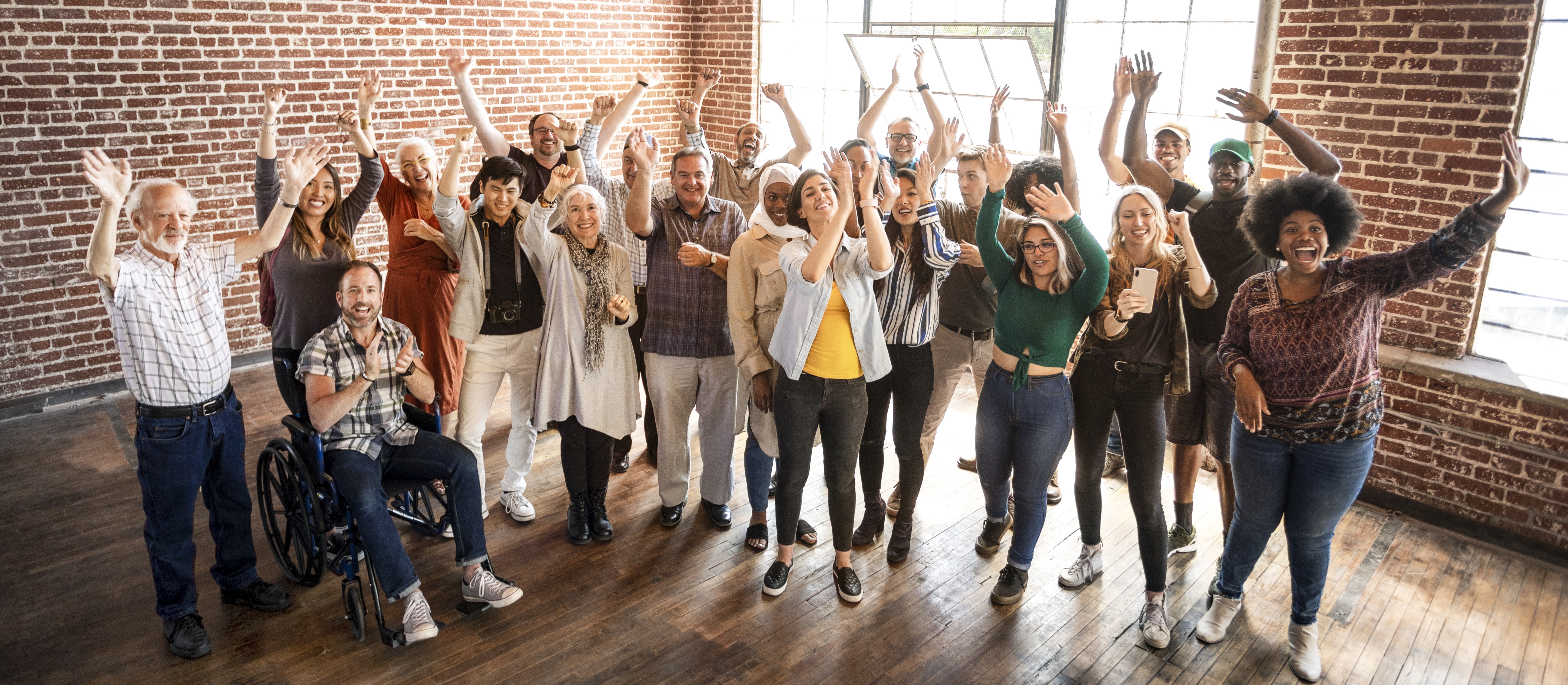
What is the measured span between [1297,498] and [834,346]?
1.58 meters

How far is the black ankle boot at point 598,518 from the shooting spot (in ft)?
13.6

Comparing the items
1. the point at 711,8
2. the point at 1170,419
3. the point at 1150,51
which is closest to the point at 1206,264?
the point at 1170,419

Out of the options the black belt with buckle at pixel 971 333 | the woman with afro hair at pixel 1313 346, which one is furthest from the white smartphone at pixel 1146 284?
the black belt with buckle at pixel 971 333

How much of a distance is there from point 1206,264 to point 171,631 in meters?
3.99

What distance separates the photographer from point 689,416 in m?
4.25

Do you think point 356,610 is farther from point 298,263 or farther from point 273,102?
point 273,102

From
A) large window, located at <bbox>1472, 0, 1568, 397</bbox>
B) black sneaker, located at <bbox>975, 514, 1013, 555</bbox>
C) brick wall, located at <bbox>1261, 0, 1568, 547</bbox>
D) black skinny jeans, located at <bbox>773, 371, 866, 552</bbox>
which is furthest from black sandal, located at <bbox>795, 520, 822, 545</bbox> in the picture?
large window, located at <bbox>1472, 0, 1568, 397</bbox>

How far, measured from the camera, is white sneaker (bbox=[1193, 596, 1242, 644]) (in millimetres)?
3488

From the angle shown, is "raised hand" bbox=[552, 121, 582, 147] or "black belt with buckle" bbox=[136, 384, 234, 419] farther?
"raised hand" bbox=[552, 121, 582, 147]

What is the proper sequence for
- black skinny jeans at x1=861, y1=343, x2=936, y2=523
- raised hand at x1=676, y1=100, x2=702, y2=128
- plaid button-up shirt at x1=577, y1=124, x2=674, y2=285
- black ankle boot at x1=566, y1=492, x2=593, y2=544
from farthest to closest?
raised hand at x1=676, y1=100, x2=702, y2=128
plaid button-up shirt at x1=577, y1=124, x2=674, y2=285
black ankle boot at x1=566, y1=492, x2=593, y2=544
black skinny jeans at x1=861, y1=343, x2=936, y2=523

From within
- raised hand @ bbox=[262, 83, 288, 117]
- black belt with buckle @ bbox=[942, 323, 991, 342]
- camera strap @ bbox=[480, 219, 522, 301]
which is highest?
raised hand @ bbox=[262, 83, 288, 117]

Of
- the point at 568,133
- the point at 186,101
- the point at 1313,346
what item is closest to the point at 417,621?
the point at 568,133

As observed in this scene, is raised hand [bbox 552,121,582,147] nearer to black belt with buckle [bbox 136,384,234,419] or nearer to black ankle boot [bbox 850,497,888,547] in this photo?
black belt with buckle [bbox 136,384,234,419]

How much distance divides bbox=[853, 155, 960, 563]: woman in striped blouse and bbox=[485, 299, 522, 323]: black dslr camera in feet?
4.84
